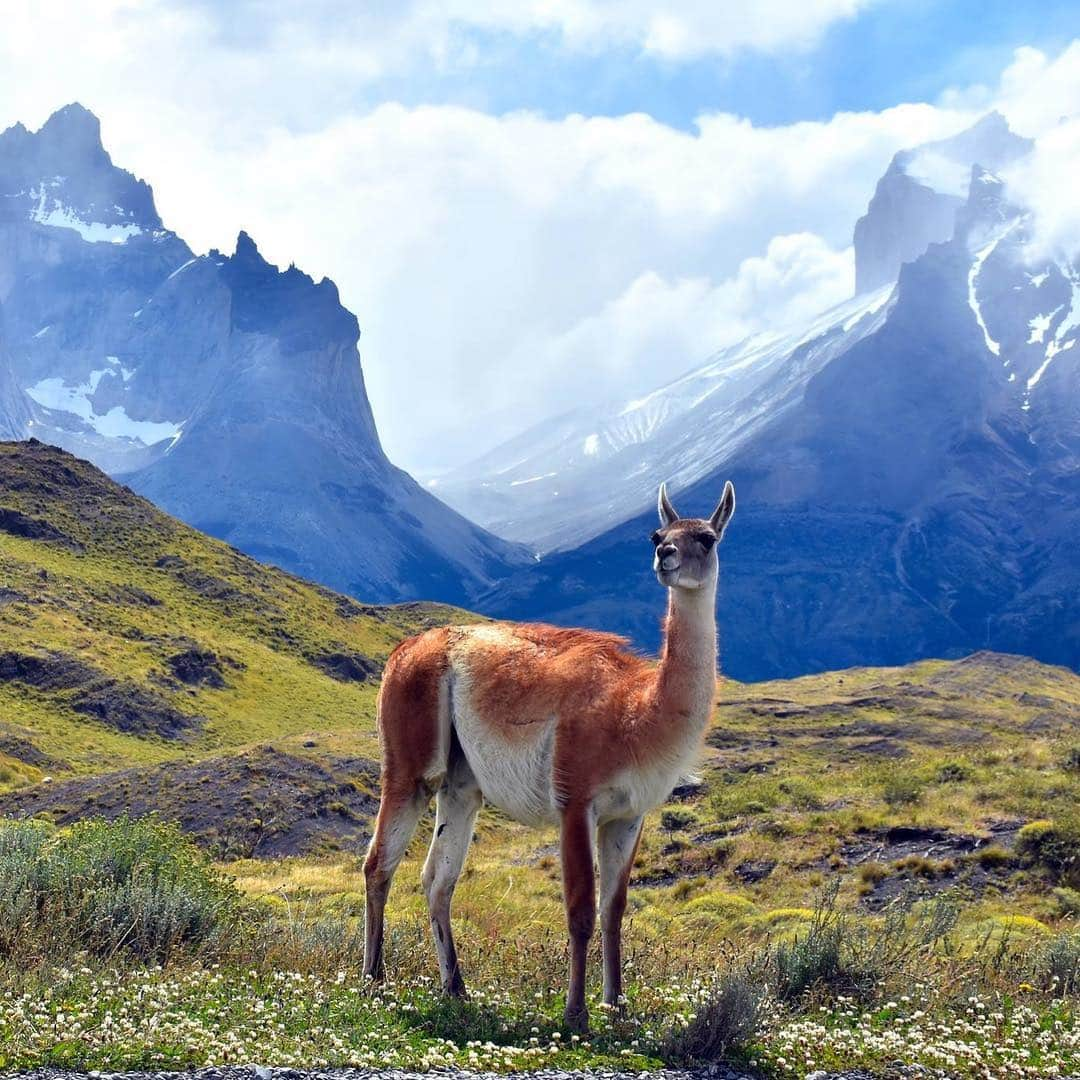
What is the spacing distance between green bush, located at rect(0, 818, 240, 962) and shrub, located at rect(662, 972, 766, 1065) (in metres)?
3.73

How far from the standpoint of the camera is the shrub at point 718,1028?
23.5 ft

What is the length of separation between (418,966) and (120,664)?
6523 centimetres

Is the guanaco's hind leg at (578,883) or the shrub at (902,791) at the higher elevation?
the guanaco's hind leg at (578,883)

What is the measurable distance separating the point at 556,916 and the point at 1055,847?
8766 mm

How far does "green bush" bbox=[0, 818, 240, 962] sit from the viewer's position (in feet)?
27.3

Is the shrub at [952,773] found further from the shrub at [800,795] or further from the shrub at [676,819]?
the shrub at [676,819]

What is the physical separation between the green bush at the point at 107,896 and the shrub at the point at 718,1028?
3729 millimetres

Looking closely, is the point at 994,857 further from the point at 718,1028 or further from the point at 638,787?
the point at 718,1028

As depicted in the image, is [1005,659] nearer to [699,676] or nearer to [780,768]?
[780,768]

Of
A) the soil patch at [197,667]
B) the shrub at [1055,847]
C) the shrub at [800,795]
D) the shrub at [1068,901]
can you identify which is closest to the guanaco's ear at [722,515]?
the shrub at [1068,901]

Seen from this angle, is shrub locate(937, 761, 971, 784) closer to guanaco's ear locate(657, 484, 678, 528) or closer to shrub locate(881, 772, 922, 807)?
shrub locate(881, 772, 922, 807)

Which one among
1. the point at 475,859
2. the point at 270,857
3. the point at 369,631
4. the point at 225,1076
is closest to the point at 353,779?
the point at 270,857

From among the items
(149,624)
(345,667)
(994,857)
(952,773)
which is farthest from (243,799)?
(345,667)

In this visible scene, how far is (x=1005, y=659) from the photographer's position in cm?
12694
